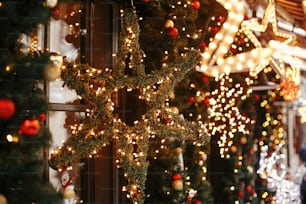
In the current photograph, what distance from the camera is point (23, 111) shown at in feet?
12.6

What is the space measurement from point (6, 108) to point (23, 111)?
0.57 ft

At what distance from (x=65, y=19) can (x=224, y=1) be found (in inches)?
60.6

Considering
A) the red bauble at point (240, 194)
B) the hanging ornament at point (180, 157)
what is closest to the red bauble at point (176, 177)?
the hanging ornament at point (180, 157)

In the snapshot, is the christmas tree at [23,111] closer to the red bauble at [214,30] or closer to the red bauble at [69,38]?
the red bauble at [69,38]

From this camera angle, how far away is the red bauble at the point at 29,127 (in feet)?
12.4

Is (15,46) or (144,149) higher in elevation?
(15,46)

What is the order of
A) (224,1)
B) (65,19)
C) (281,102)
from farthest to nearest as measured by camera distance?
1. (281,102)
2. (65,19)
3. (224,1)

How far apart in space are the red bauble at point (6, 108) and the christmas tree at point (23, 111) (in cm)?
6

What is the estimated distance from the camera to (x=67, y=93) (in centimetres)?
592

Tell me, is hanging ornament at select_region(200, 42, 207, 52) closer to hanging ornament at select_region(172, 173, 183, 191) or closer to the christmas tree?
hanging ornament at select_region(172, 173, 183, 191)

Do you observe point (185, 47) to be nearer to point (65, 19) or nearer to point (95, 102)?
point (65, 19)

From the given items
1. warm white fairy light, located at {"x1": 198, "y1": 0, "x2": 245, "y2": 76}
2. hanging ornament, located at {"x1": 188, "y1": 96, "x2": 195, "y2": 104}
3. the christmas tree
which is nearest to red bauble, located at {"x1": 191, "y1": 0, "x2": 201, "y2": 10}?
warm white fairy light, located at {"x1": 198, "y1": 0, "x2": 245, "y2": 76}

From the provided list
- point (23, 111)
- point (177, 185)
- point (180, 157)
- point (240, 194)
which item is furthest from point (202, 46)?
point (23, 111)

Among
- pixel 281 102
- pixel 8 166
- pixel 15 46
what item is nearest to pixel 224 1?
pixel 15 46
